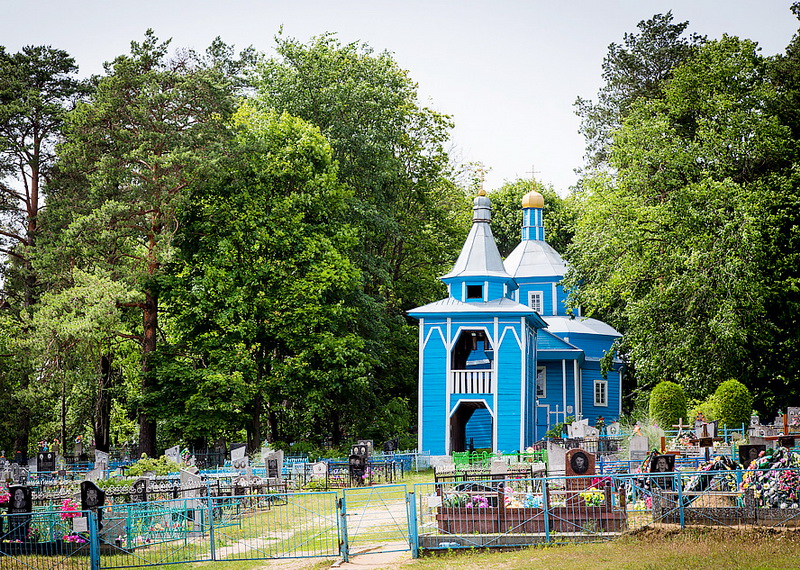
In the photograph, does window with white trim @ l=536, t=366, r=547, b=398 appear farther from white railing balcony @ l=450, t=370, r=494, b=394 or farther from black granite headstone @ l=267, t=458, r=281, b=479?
black granite headstone @ l=267, t=458, r=281, b=479

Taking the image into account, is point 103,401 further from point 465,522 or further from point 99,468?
point 465,522

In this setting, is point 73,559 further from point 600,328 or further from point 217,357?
point 600,328

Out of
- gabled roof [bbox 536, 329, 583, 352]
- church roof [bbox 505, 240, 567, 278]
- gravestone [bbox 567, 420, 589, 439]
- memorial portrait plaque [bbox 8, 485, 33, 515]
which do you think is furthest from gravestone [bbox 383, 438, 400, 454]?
memorial portrait plaque [bbox 8, 485, 33, 515]

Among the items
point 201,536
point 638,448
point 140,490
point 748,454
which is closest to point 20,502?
point 201,536

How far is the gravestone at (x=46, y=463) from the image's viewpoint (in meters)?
29.7

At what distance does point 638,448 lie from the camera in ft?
78.7

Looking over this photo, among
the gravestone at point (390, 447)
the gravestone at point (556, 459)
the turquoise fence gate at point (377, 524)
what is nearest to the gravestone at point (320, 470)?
the turquoise fence gate at point (377, 524)

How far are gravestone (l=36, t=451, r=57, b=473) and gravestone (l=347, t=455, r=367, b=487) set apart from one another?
9.75 metres

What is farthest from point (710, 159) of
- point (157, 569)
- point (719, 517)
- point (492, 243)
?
point (157, 569)

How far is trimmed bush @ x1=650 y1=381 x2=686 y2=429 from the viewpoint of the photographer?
3105 centimetres

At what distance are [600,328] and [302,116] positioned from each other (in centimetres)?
1754

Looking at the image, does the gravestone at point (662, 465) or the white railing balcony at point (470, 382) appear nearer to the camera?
the gravestone at point (662, 465)

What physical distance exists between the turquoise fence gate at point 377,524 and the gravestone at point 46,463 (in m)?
11.1

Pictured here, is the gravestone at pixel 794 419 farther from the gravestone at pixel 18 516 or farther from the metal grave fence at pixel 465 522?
the gravestone at pixel 18 516
